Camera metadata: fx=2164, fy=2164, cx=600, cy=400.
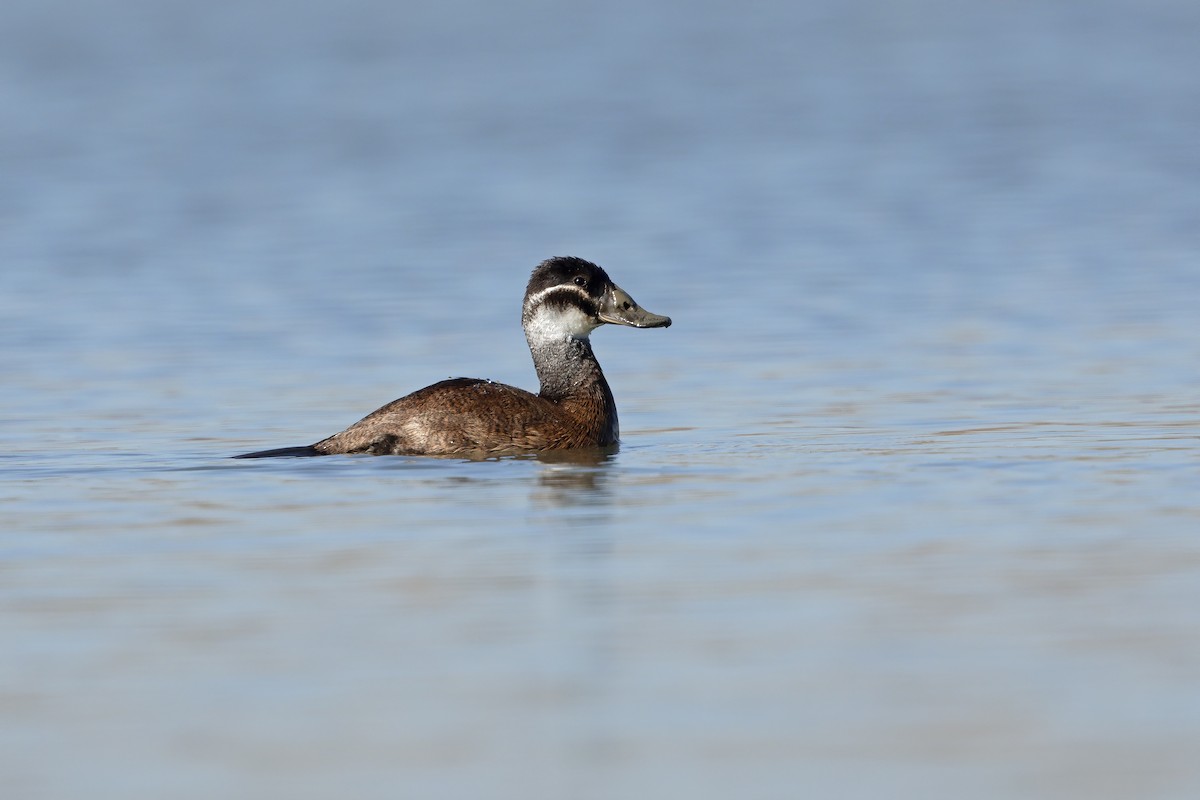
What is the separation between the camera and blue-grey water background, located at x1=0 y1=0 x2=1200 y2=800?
19.8 feet

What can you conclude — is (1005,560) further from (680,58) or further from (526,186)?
(680,58)

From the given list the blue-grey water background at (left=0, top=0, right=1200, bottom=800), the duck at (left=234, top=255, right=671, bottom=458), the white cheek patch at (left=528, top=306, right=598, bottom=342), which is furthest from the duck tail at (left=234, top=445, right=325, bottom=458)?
the white cheek patch at (left=528, top=306, right=598, bottom=342)

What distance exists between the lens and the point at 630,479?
34.8 ft

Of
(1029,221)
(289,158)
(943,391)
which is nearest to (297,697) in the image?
(943,391)

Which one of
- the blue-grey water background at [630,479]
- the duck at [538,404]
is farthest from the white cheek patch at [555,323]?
the blue-grey water background at [630,479]

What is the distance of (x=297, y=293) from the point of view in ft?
63.3

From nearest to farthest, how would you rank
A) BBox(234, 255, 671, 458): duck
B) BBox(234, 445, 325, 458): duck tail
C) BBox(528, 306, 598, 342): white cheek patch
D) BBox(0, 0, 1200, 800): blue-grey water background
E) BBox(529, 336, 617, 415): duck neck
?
BBox(0, 0, 1200, 800): blue-grey water background, BBox(234, 445, 325, 458): duck tail, BBox(234, 255, 671, 458): duck, BBox(529, 336, 617, 415): duck neck, BBox(528, 306, 598, 342): white cheek patch

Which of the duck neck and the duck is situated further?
the duck neck

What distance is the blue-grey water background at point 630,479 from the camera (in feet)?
19.8

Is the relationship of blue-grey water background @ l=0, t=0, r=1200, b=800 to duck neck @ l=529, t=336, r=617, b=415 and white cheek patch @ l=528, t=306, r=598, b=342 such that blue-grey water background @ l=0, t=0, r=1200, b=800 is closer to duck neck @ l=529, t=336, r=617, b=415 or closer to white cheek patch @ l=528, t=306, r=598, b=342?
duck neck @ l=529, t=336, r=617, b=415

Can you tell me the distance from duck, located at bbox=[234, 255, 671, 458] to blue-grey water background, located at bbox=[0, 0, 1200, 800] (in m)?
0.27

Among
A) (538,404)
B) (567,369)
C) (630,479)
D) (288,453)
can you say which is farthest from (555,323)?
(630,479)

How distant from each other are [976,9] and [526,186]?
37.6 metres

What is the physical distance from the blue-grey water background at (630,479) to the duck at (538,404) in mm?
275
